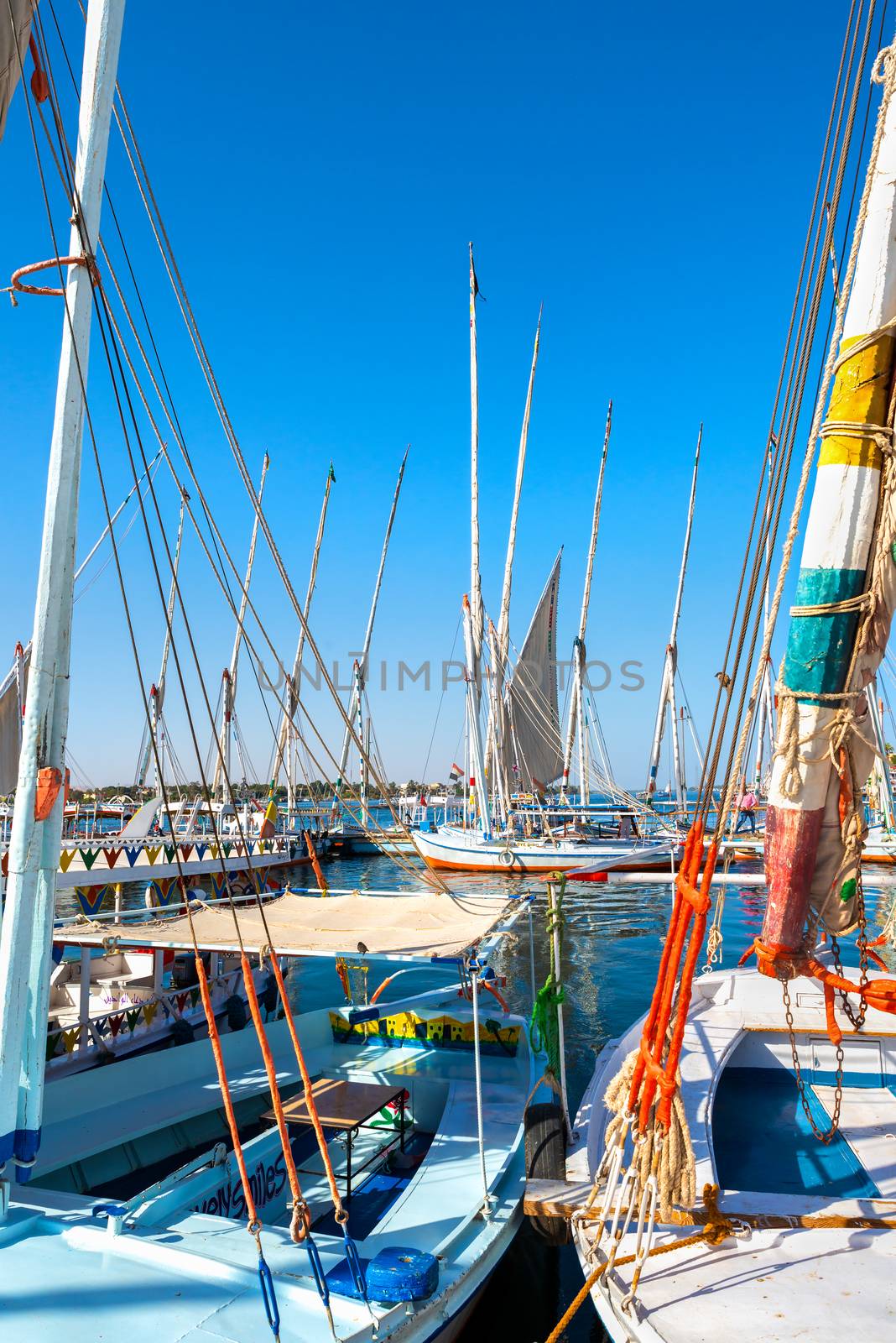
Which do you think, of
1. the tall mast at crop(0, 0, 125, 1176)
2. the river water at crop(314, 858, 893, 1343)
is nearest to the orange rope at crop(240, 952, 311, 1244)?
the tall mast at crop(0, 0, 125, 1176)

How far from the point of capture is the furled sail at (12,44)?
4109 mm

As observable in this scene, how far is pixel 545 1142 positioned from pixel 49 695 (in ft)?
20.3

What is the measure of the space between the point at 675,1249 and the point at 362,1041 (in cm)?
749

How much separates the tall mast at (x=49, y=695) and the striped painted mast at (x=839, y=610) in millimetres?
5523

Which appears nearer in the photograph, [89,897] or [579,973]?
[89,897]

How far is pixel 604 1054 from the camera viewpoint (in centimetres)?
1143

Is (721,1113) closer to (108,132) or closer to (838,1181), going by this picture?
(838,1181)

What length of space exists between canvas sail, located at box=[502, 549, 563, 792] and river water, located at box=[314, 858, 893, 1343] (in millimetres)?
12118

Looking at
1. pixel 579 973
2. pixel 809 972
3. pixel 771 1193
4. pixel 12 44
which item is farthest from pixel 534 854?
pixel 12 44

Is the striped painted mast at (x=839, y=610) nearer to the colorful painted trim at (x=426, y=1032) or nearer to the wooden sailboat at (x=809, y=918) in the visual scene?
the wooden sailboat at (x=809, y=918)

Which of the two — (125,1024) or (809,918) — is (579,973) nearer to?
(125,1024)

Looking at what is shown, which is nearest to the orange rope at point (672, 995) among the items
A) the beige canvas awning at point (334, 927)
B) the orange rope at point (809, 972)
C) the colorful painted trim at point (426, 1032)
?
the orange rope at point (809, 972)

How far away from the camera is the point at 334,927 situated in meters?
11.6

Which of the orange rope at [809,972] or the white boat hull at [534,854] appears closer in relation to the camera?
the orange rope at [809,972]
